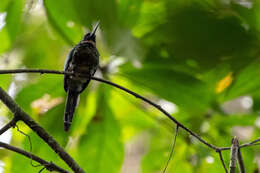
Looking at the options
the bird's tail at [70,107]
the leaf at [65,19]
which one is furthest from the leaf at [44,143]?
the leaf at [65,19]

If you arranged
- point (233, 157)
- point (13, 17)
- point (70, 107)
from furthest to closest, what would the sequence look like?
point (13, 17), point (70, 107), point (233, 157)

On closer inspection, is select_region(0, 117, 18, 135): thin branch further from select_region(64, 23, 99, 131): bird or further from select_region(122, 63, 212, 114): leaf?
select_region(122, 63, 212, 114): leaf

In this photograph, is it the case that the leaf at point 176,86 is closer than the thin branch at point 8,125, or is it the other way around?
the thin branch at point 8,125

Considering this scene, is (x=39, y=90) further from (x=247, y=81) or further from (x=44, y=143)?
(x=247, y=81)

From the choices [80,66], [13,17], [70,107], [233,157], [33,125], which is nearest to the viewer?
[233,157]

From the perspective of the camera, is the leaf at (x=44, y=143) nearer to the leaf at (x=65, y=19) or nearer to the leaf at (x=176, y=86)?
the leaf at (x=65, y=19)

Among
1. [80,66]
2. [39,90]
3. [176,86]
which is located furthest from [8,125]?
[176,86]

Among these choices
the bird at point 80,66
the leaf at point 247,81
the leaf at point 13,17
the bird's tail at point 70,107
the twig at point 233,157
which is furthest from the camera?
the leaf at point 247,81

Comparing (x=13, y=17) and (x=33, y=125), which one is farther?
(x=13, y=17)

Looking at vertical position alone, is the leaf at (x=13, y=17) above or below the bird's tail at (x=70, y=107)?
above
